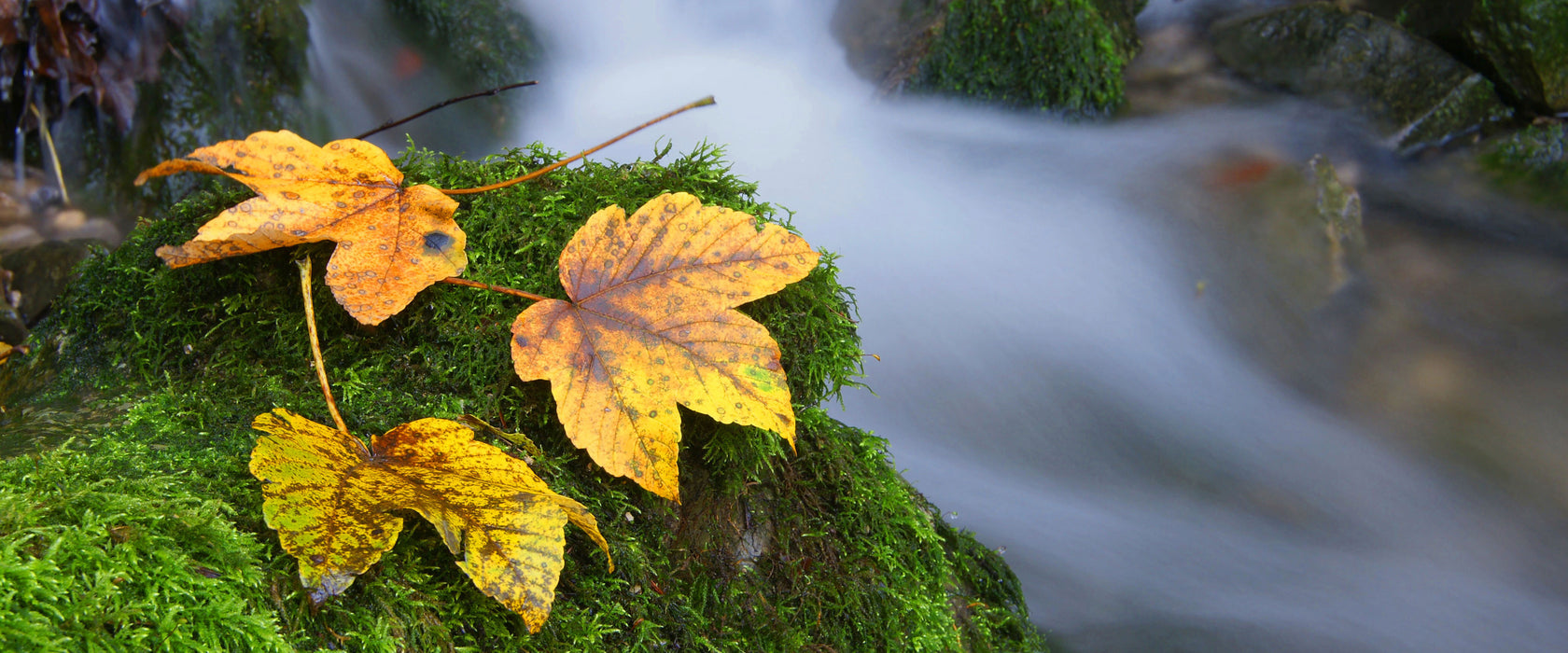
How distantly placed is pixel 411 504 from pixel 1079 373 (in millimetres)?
4049

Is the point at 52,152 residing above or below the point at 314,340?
below

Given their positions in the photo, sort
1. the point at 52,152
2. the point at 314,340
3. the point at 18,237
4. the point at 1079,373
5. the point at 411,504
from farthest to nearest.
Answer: the point at 1079,373 < the point at 52,152 < the point at 18,237 < the point at 314,340 < the point at 411,504

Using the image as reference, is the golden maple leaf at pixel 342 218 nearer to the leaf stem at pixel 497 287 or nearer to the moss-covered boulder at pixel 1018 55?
the leaf stem at pixel 497 287

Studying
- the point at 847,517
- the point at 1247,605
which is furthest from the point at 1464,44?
the point at 847,517

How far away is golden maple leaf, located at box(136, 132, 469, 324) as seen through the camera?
1359 mm

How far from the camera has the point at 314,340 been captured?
1291 millimetres

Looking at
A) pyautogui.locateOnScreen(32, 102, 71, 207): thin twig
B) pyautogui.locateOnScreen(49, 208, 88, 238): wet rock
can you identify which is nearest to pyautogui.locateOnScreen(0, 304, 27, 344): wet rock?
pyautogui.locateOnScreen(49, 208, 88, 238): wet rock

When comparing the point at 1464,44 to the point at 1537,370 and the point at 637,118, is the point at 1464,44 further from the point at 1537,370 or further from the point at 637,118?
the point at 637,118

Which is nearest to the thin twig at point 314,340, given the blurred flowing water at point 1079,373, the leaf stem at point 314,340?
the leaf stem at point 314,340

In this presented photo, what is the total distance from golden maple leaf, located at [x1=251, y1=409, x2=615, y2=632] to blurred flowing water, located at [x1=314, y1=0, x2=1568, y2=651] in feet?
8.69

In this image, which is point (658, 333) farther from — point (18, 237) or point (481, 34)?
point (481, 34)

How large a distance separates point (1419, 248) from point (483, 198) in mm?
5935

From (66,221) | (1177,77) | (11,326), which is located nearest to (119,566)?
(11,326)

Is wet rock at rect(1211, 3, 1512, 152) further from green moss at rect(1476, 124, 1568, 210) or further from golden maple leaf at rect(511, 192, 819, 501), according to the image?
golden maple leaf at rect(511, 192, 819, 501)
